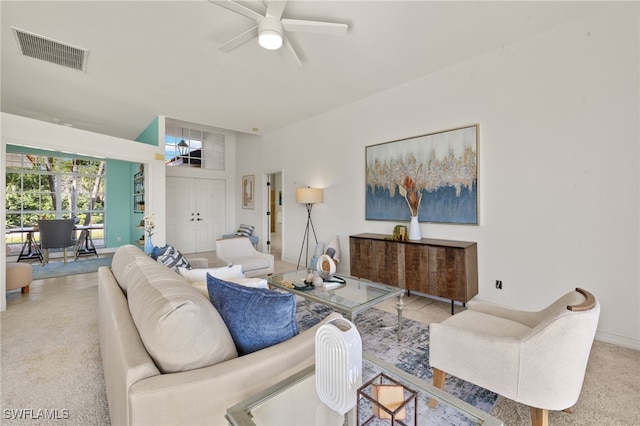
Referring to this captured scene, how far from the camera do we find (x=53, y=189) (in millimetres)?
6574

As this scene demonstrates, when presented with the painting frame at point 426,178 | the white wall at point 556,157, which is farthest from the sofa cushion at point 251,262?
the white wall at point 556,157

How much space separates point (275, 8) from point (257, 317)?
7.76 feet

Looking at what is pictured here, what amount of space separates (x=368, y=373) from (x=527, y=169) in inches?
115

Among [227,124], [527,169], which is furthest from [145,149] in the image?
[527,169]

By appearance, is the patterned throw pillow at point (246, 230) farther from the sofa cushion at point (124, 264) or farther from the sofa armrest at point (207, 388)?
the sofa armrest at point (207, 388)

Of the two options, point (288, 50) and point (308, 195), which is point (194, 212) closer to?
point (308, 195)

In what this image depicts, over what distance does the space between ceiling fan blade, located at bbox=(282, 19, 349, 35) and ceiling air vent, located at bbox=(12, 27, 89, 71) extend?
250cm

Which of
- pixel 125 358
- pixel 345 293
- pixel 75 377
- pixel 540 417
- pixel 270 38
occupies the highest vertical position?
pixel 270 38

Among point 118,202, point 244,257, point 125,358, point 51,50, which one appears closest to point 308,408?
point 125,358

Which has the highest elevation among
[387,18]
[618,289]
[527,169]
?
[387,18]

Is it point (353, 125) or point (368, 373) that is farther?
point (353, 125)

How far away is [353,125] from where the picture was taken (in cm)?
469

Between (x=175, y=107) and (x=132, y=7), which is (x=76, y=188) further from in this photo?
(x=132, y=7)

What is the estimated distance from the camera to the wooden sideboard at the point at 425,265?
3027 millimetres
